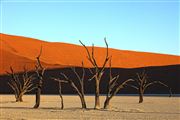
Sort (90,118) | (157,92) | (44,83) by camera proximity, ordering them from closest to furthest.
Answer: (90,118)
(157,92)
(44,83)

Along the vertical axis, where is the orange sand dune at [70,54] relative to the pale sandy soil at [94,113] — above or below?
above

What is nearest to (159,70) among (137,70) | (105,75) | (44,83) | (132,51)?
(137,70)

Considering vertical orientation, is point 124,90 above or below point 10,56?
below

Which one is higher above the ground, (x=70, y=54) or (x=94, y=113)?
(x=70, y=54)

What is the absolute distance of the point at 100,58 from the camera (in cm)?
8988

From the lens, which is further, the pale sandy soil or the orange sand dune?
the orange sand dune

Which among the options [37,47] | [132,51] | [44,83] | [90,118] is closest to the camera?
[90,118]

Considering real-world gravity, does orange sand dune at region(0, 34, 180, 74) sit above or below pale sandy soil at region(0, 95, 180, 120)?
above

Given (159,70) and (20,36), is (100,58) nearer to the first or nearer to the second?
(20,36)

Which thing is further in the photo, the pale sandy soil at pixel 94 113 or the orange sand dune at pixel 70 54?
the orange sand dune at pixel 70 54

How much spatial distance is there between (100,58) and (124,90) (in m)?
42.9

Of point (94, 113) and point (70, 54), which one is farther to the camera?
point (70, 54)

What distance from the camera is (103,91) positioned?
162 feet

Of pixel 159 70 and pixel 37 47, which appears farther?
pixel 37 47
